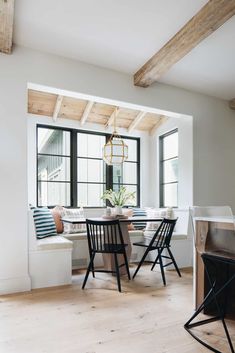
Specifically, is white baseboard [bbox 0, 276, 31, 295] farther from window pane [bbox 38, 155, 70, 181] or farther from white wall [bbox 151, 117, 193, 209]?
white wall [bbox 151, 117, 193, 209]

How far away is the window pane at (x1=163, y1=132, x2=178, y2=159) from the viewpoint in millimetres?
5137

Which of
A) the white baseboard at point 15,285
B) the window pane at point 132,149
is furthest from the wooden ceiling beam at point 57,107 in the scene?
the white baseboard at point 15,285

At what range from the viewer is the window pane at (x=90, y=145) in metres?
5.18

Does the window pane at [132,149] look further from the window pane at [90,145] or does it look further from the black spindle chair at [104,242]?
the black spindle chair at [104,242]

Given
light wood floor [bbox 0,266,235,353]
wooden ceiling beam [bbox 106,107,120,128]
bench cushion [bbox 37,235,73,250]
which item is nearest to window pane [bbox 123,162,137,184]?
wooden ceiling beam [bbox 106,107,120,128]

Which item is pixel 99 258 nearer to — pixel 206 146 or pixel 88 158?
pixel 88 158

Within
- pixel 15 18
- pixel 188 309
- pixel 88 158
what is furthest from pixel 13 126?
pixel 188 309

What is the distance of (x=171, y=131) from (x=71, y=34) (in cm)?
281

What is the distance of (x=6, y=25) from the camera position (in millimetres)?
2682

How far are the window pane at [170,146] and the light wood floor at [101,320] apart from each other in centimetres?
264

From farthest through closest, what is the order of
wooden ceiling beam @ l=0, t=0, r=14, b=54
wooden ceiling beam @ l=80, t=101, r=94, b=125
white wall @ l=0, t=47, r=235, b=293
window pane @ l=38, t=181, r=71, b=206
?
window pane @ l=38, t=181, r=71, b=206
wooden ceiling beam @ l=80, t=101, r=94, b=125
white wall @ l=0, t=47, r=235, b=293
wooden ceiling beam @ l=0, t=0, r=14, b=54

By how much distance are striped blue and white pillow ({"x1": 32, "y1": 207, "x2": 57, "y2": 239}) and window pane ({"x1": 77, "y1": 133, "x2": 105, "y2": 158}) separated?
171cm

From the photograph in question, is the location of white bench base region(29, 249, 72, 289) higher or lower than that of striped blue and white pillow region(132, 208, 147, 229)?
lower

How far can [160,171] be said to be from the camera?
219 inches
